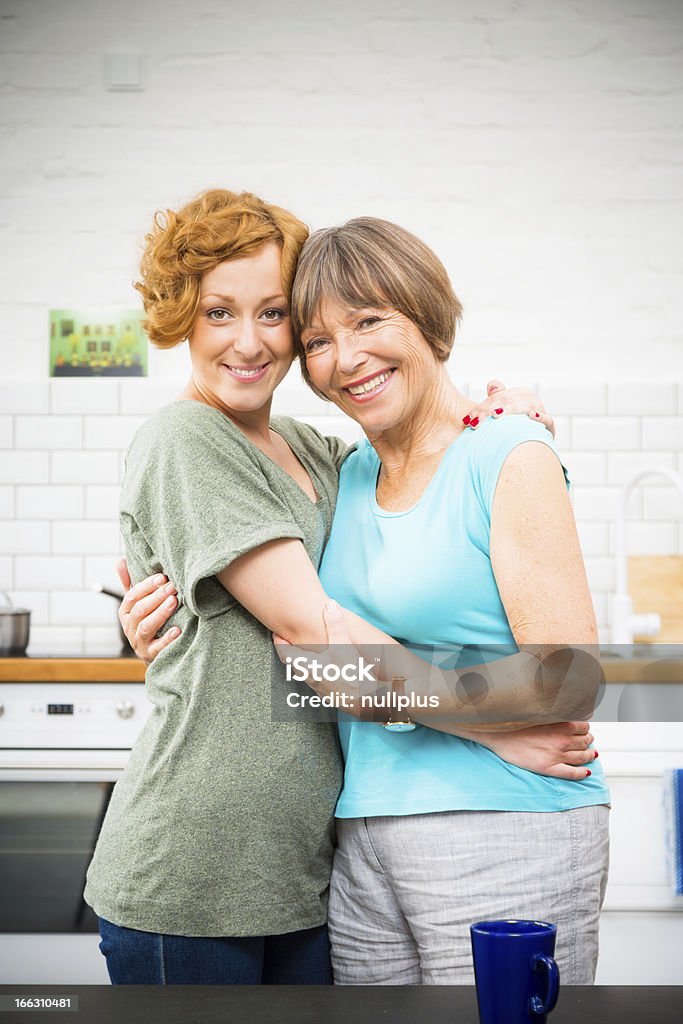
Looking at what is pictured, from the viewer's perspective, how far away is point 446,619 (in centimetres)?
60

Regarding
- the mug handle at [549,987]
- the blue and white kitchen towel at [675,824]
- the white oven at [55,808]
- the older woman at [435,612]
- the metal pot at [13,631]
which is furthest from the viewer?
the metal pot at [13,631]

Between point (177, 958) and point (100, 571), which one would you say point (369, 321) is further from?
point (100, 571)

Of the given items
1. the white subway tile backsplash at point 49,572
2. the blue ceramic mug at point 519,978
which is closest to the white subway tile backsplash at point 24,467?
the white subway tile backsplash at point 49,572

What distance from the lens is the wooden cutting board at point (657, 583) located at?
60.4 inches

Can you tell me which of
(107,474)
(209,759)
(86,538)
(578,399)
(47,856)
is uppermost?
(578,399)

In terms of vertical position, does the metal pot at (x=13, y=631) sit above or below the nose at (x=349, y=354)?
below

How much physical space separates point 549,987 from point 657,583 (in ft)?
4.28

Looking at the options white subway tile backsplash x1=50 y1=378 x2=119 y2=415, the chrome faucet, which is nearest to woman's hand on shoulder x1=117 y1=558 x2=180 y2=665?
the chrome faucet

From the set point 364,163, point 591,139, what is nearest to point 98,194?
point 364,163

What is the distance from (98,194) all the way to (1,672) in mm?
817

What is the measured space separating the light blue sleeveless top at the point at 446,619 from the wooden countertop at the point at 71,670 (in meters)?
0.66

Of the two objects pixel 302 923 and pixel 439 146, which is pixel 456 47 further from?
pixel 302 923

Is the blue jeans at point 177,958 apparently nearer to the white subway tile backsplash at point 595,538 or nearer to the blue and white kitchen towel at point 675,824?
the blue and white kitchen towel at point 675,824

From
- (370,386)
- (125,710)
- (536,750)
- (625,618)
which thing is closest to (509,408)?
(370,386)
